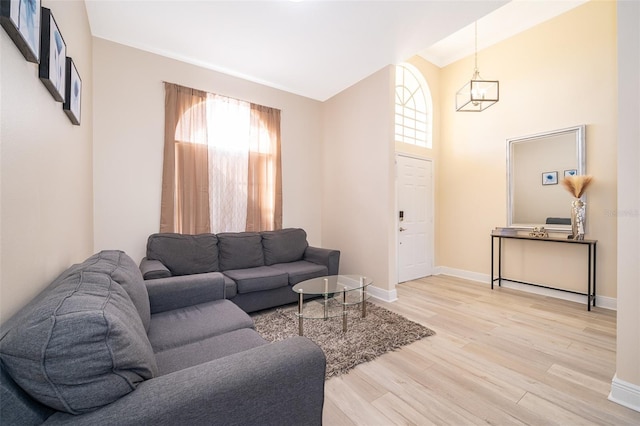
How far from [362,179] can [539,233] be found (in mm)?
2530

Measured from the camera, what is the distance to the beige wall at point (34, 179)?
0.89 m

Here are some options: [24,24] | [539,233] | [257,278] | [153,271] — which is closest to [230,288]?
[257,278]

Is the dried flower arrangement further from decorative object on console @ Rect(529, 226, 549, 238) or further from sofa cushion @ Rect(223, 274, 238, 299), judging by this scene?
sofa cushion @ Rect(223, 274, 238, 299)

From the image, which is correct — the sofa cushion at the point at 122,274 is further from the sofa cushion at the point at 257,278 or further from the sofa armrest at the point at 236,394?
the sofa cushion at the point at 257,278

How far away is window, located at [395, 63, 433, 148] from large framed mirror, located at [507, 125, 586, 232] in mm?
1338

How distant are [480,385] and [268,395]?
65.3 inches

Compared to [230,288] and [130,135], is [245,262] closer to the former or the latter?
[230,288]

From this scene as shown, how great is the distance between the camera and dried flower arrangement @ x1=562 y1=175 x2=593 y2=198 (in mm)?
3134

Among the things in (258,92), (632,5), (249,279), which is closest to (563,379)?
(632,5)

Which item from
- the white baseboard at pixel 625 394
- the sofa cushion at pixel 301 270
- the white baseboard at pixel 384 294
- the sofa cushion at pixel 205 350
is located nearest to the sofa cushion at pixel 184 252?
the sofa cushion at pixel 301 270

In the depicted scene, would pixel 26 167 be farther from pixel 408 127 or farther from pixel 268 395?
pixel 408 127

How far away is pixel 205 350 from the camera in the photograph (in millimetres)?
1409

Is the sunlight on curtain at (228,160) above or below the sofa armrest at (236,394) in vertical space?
above

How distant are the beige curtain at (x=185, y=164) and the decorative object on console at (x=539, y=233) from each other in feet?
14.6
